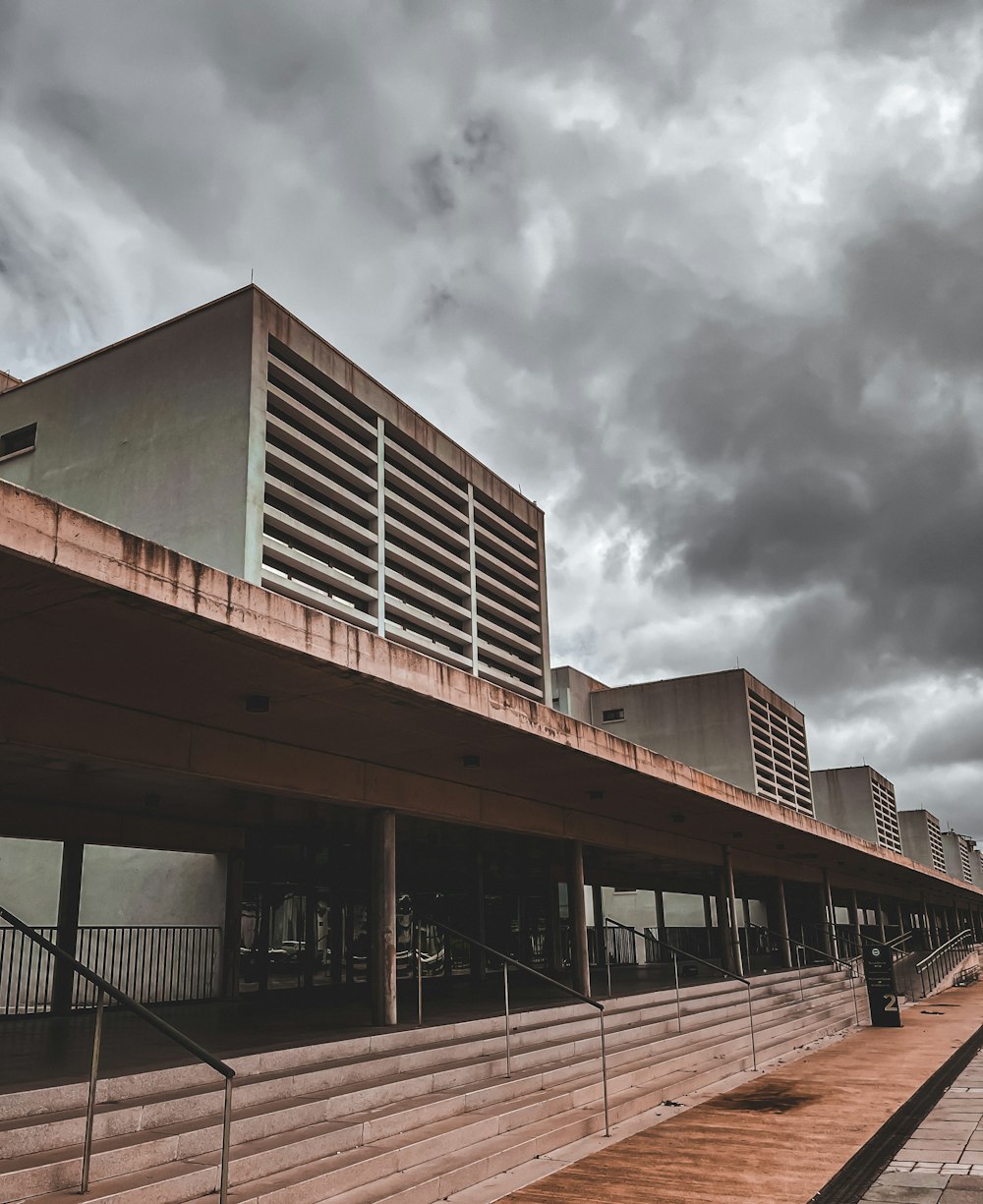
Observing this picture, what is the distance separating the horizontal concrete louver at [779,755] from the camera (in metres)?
66.8

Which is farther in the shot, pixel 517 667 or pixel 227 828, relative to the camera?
pixel 517 667

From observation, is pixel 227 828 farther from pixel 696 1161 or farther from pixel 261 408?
pixel 261 408

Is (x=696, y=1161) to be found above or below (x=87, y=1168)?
below

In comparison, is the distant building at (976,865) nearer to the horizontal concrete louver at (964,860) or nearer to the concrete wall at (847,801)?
the horizontal concrete louver at (964,860)

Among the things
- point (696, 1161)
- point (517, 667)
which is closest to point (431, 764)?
point (696, 1161)

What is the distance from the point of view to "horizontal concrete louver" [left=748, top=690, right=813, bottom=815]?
66.8m

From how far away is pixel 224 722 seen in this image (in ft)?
32.0

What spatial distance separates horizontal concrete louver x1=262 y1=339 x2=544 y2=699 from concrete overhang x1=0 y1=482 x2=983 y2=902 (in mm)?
20833

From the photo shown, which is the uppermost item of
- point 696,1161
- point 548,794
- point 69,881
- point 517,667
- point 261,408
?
point 261,408

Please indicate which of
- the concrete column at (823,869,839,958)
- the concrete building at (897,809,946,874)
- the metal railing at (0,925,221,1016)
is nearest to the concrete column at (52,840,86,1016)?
the metal railing at (0,925,221,1016)

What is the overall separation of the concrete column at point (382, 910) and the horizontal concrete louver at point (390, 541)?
2250 cm

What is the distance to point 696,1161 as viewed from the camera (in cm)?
843

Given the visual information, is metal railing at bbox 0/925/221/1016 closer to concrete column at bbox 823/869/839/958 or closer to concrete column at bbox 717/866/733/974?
concrete column at bbox 717/866/733/974

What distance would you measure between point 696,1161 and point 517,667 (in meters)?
47.7
